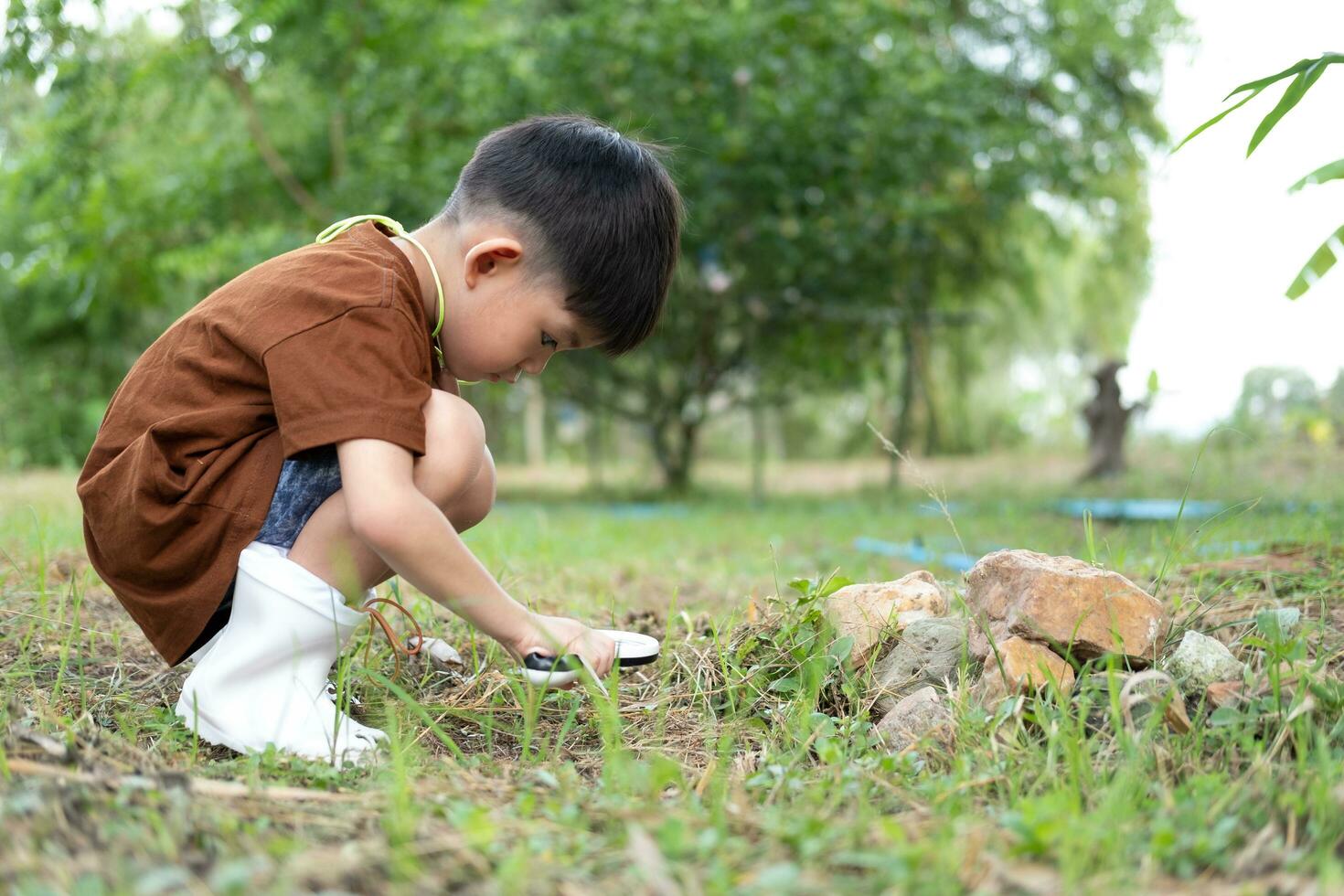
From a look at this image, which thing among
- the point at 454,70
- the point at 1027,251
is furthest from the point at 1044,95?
the point at 454,70

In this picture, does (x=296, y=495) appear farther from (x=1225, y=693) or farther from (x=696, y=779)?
(x=1225, y=693)

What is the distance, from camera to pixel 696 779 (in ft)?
4.59

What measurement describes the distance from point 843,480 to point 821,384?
33.6 inches

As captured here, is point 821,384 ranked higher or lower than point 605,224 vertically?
lower

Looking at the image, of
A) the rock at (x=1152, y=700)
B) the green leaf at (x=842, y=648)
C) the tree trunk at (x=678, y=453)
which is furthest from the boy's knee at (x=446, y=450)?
the tree trunk at (x=678, y=453)

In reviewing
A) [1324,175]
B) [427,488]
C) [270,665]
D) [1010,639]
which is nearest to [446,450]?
[427,488]

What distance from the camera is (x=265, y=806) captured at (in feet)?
3.83

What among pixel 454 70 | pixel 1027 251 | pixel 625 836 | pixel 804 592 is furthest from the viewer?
pixel 1027 251

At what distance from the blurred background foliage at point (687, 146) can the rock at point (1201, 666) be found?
4.42m

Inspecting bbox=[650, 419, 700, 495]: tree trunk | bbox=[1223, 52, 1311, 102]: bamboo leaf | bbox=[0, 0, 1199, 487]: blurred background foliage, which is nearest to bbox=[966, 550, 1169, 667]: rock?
bbox=[1223, 52, 1311, 102]: bamboo leaf

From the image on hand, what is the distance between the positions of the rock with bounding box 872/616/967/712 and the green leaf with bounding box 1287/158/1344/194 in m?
0.86

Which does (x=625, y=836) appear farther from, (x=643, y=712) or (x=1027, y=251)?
(x=1027, y=251)

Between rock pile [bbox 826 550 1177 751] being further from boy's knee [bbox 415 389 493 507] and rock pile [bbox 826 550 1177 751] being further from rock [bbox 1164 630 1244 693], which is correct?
boy's knee [bbox 415 389 493 507]

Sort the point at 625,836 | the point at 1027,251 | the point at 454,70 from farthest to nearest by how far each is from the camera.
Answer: the point at 1027,251 → the point at 454,70 → the point at 625,836
